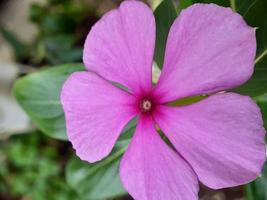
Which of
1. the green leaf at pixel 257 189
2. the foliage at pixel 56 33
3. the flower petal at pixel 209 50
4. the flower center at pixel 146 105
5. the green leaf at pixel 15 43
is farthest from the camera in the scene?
the green leaf at pixel 15 43

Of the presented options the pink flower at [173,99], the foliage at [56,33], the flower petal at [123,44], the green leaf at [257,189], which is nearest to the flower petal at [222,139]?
the pink flower at [173,99]

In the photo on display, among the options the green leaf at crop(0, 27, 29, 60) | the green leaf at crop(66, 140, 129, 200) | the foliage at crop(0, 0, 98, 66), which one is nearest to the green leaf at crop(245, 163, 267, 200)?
the green leaf at crop(66, 140, 129, 200)

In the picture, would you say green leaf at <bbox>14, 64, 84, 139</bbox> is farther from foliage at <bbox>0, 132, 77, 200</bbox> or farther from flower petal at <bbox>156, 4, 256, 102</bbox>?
foliage at <bbox>0, 132, 77, 200</bbox>

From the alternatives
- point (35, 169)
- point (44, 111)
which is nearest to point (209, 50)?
point (44, 111)

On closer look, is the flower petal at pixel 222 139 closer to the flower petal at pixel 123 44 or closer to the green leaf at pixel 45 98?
the flower petal at pixel 123 44

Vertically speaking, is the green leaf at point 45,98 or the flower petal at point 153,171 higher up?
the flower petal at point 153,171

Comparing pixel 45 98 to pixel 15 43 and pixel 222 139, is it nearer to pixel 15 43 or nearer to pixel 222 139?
pixel 222 139

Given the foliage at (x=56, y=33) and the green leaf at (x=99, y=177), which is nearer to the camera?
the green leaf at (x=99, y=177)
